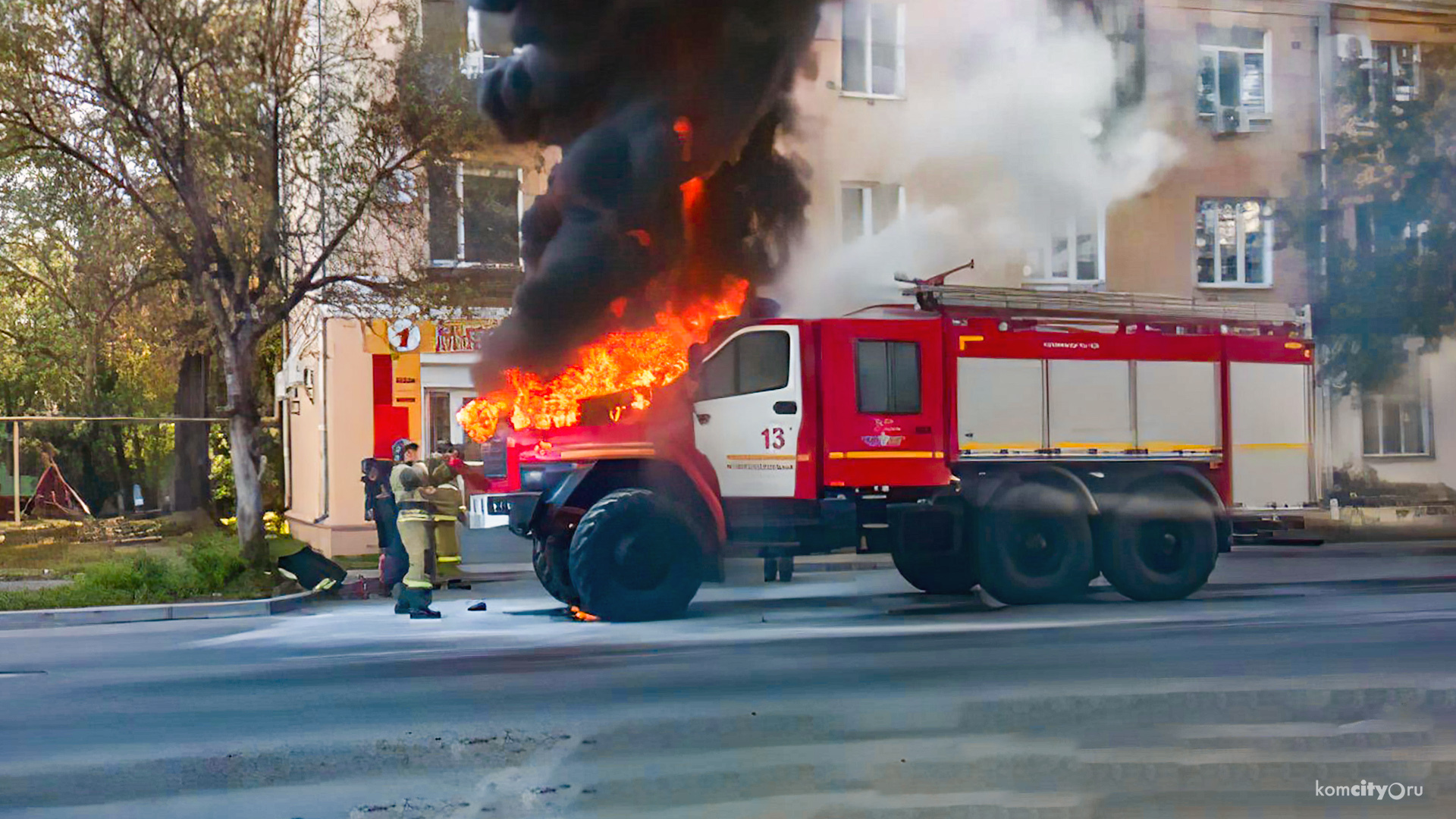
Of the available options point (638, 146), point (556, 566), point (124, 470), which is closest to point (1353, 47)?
point (638, 146)

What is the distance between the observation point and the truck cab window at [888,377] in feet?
37.1

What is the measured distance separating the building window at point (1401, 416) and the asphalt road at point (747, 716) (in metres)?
3.37

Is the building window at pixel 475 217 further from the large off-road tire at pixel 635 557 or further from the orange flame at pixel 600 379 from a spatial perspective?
the large off-road tire at pixel 635 557

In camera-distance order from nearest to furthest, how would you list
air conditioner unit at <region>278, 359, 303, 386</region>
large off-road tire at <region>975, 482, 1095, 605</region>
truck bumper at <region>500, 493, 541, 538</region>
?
1. truck bumper at <region>500, 493, 541, 538</region>
2. large off-road tire at <region>975, 482, 1095, 605</region>
3. air conditioner unit at <region>278, 359, 303, 386</region>

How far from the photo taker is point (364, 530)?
61.7 feet

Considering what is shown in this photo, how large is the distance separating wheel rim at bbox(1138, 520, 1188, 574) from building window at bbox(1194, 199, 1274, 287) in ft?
9.46

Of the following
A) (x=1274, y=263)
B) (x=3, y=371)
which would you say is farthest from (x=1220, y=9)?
(x=3, y=371)

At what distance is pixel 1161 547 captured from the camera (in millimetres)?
12156

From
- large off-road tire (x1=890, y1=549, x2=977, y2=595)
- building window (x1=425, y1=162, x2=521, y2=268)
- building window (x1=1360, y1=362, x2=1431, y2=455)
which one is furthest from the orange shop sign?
building window (x1=1360, y1=362, x2=1431, y2=455)

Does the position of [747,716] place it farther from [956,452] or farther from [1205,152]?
[1205,152]

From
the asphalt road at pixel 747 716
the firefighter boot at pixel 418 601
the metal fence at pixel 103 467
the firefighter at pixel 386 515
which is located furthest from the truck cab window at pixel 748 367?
the metal fence at pixel 103 467

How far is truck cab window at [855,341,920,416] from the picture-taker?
11312mm

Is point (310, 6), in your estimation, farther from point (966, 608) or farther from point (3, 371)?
point (3, 371)

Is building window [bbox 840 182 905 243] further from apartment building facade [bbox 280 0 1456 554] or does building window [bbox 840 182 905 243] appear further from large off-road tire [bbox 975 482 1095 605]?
large off-road tire [bbox 975 482 1095 605]
